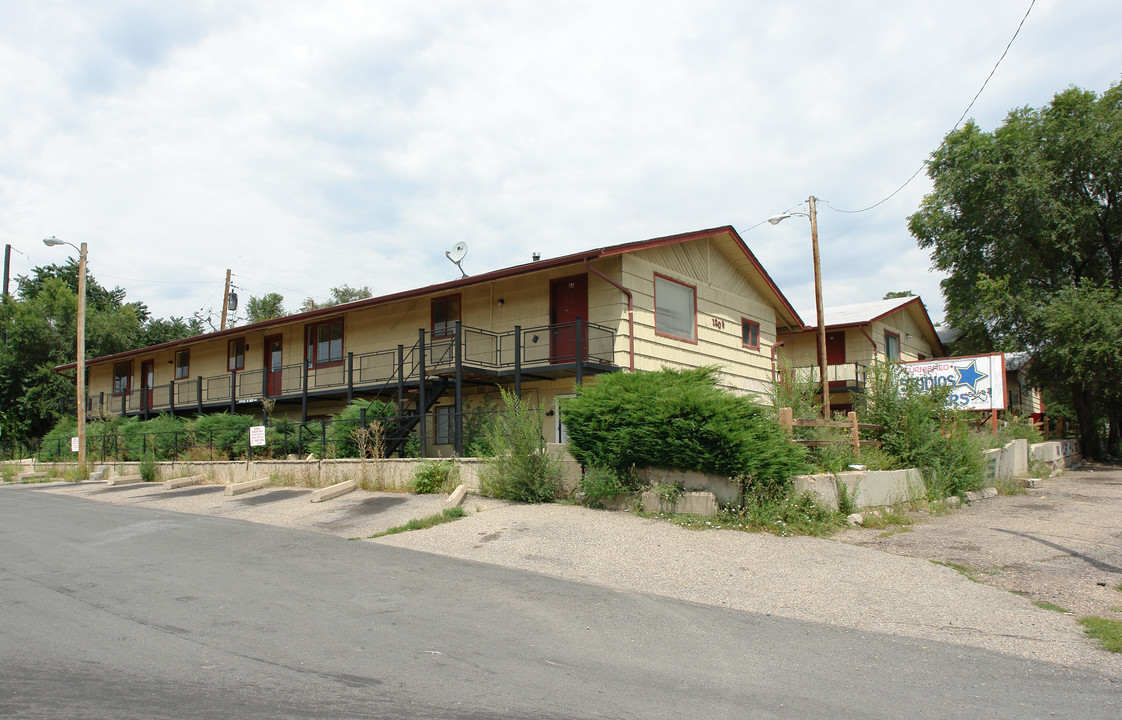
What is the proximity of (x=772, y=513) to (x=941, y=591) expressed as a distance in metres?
3.37

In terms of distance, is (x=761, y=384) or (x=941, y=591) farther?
(x=761, y=384)

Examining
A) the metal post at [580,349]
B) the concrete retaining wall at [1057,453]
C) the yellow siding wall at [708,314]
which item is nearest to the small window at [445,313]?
the metal post at [580,349]

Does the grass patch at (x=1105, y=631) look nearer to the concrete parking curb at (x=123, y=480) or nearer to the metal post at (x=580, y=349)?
the metal post at (x=580, y=349)

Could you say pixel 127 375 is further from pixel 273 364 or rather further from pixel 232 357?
pixel 273 364

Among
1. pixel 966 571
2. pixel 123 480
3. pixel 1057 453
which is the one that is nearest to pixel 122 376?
pixel 123 480

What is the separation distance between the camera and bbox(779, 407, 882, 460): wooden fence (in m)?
12.3

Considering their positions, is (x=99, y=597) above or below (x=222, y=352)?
below

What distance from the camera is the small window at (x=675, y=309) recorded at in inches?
766

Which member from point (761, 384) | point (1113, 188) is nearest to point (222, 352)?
point (761, 384)

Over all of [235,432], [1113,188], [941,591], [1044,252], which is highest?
[1113,188]

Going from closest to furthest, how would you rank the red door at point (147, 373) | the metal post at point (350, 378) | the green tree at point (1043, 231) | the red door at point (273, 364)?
the metal post at point (350, 378) → the red door at point (273, 364) → the green tree at point (1043, 231) → the red door at point (147, 373)

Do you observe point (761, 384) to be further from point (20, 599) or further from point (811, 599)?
point (20, 599)

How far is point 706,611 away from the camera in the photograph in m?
7.30

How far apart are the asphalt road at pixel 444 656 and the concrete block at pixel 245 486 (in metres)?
8.63
